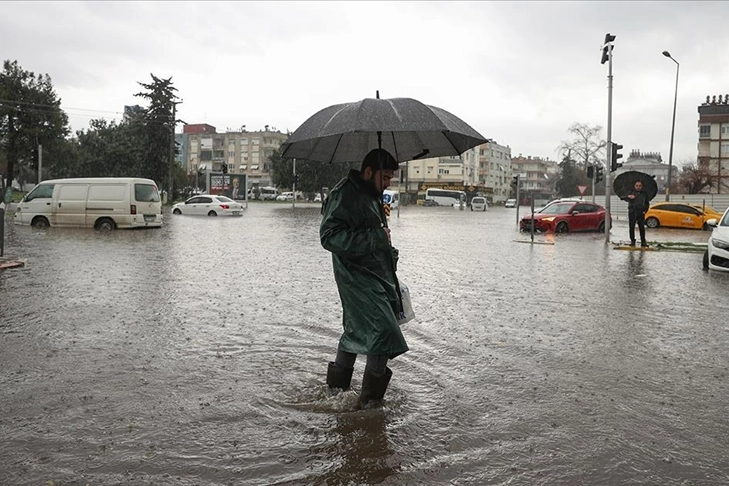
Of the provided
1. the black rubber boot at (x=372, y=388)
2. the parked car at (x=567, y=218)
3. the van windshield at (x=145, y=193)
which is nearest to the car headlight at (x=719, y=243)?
the black rubber boot at (x=372, y=388)

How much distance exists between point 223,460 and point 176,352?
241 centimetres

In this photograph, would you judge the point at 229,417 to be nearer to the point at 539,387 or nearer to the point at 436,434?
the point at 436,434

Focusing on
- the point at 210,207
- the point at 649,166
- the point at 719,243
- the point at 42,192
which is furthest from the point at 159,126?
the point at 649,166

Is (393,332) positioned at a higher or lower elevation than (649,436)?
higher

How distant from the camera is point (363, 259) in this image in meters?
3.94

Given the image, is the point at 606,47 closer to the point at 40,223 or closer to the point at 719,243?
the point at 719,243

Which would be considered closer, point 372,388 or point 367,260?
point 367,260

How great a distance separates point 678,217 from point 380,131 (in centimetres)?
3182

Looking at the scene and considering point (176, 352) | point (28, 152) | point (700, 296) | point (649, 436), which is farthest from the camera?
point (28, 152)

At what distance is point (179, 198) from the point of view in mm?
61406

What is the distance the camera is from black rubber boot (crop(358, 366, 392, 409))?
406 centimetres

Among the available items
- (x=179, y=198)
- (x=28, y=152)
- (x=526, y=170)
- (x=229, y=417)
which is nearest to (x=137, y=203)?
(x=229, y=417)

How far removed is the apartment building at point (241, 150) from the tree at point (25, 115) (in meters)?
78.8

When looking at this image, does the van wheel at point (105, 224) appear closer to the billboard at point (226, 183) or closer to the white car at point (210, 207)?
the white car at point (210, 207)
